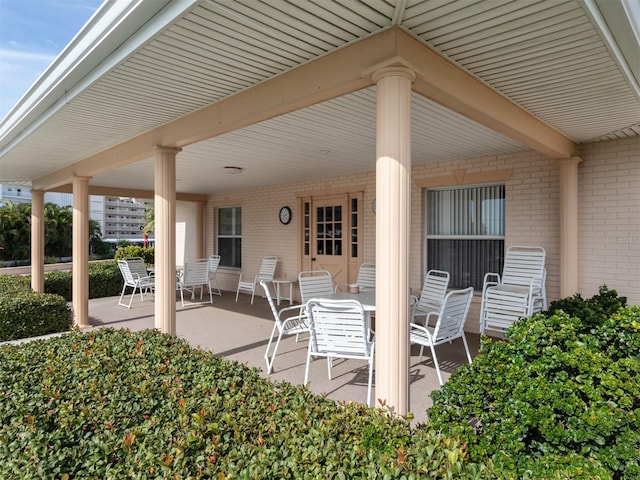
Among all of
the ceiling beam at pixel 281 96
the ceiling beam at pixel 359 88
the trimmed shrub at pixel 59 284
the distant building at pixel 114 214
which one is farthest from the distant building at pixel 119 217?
the ceiling beam at pixel 359 88

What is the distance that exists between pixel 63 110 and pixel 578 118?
181 inches

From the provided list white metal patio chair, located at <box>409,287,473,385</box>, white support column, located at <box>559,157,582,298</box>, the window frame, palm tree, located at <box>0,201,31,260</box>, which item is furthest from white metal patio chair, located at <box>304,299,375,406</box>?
palm tree, located at <box>0,201,31,260</box>

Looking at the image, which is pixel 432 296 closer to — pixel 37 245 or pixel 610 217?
pixel 610 217

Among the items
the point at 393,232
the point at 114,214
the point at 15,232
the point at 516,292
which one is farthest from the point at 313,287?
the point at 114,214

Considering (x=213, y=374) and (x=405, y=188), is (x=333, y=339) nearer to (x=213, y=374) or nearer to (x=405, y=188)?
(x=213, y=374)

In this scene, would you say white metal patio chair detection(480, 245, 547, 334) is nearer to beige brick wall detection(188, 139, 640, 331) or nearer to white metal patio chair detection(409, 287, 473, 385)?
beige brick wall detection(188, 139, 640, 331)

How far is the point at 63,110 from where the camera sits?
3488 mm

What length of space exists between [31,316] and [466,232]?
592 centimetres

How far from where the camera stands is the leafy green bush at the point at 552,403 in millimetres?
1420

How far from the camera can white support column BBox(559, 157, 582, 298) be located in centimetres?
445

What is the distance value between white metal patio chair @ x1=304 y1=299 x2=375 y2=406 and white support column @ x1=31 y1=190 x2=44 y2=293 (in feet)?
23.0

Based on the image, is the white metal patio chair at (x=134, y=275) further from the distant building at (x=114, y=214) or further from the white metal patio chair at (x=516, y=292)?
the distant building at (x=114, y=214)

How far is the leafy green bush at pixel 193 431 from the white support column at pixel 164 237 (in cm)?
182

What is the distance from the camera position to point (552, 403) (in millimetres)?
1586
